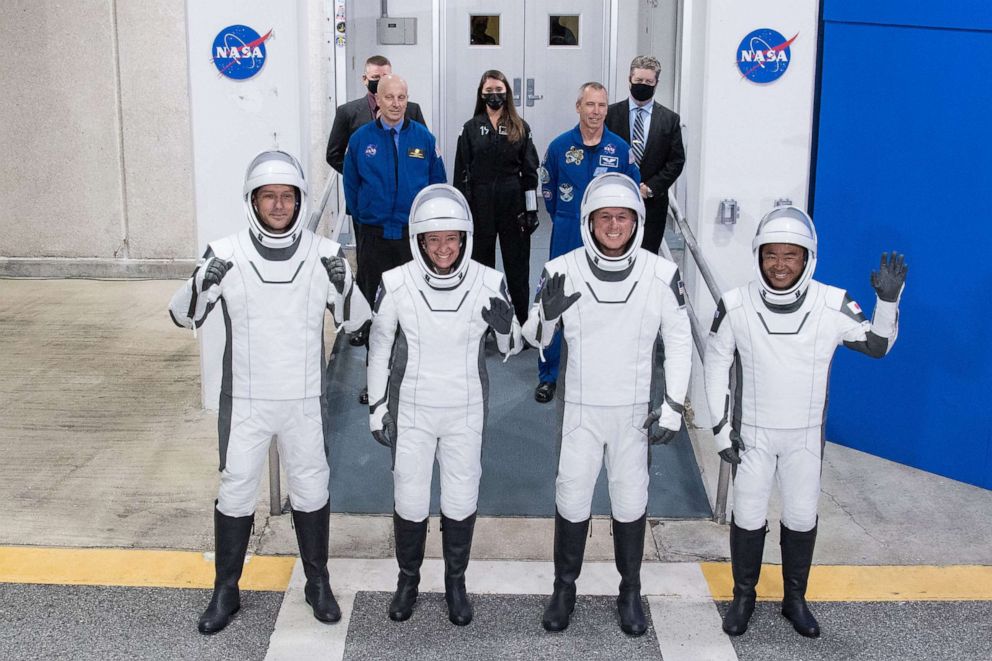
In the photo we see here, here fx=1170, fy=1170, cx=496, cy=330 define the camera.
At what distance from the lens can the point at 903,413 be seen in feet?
21.1

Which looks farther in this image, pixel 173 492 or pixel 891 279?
pixel 173 492

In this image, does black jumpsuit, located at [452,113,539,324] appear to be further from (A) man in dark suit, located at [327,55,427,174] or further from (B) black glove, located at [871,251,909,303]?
(B) black glove, located at [871,251,909,303]

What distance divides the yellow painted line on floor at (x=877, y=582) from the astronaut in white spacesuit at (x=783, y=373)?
1.08ft

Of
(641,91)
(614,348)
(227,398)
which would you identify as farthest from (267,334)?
(641,91)

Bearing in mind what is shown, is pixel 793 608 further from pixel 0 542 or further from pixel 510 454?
pixel 0 542

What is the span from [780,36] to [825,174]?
810 mm

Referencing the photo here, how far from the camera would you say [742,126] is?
6.29 metres

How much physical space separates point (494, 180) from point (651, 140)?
94 centimetres

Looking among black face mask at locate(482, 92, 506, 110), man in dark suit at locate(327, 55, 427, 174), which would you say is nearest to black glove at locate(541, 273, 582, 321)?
black face mask at locate(482, 92, 506, 110)

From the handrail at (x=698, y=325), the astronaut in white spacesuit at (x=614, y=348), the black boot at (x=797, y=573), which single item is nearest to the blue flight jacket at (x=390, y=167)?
the handrail at (x=698, y=325)

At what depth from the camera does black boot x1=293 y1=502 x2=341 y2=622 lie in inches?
185

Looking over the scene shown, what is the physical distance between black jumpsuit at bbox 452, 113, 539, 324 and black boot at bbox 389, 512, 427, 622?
7.76ft

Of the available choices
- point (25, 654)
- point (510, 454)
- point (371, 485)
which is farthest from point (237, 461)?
point (510, 454)

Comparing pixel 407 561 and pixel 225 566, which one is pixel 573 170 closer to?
pixel 407 561
